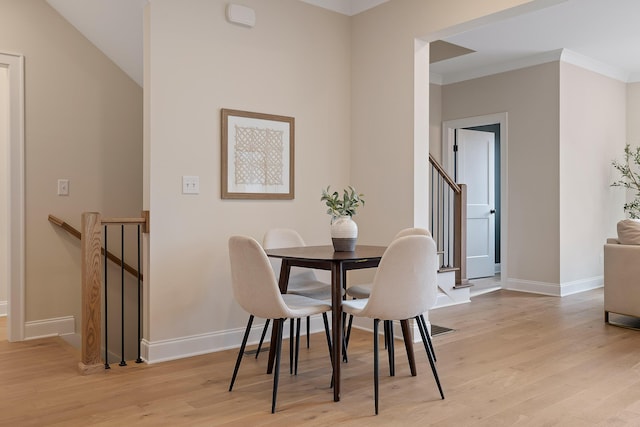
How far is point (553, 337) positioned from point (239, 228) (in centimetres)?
248

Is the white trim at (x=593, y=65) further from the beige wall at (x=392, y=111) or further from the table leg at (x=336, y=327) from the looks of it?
the table leg at (x=336, y=327)

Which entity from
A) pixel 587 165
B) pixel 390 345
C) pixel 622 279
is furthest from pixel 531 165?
pixel 390 345

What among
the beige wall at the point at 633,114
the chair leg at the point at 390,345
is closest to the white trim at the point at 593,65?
the beige wall at the point at 633,114

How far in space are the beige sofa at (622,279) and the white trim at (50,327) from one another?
432cm

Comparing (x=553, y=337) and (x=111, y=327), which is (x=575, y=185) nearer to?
(x=553, y=337)

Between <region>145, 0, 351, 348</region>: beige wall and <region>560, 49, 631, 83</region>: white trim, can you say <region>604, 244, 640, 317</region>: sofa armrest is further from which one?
<region>560, 49, 631, 83</region>: white trim

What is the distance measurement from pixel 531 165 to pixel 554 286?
137 centimetres

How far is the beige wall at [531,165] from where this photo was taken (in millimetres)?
5773

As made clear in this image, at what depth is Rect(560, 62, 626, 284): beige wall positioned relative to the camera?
Result: 19.0 ft

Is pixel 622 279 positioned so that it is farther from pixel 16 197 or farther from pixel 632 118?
pixel 16 197

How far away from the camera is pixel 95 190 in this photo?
4.16 m

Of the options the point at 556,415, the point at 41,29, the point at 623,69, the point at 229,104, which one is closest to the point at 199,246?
the point at 229,104

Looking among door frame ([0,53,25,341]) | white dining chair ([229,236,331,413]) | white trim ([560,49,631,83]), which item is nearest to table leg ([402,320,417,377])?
white dining chair ([229,236,331,413])

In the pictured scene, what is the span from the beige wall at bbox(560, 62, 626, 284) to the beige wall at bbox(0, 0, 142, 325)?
14.7ft
